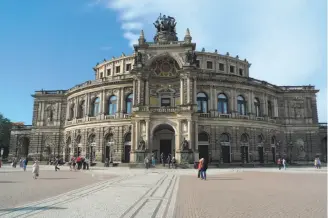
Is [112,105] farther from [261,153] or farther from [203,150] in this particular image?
[261,153]

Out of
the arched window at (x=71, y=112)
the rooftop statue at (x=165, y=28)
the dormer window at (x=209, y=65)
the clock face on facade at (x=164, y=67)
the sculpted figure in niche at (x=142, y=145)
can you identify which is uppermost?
the rooftop statue at (x=165, y=28)

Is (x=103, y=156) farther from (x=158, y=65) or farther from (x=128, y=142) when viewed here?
(x=158, y=65)

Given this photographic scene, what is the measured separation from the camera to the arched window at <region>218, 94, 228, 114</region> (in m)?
47.8

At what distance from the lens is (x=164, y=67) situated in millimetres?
47219

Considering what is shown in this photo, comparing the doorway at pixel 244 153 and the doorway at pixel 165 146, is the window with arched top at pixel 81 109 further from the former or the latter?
the doorway at pixel 244 153

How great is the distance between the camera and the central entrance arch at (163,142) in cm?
4547

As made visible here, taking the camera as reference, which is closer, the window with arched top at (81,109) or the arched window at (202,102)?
the arched window at (202,102)

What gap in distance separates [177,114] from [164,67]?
990cm

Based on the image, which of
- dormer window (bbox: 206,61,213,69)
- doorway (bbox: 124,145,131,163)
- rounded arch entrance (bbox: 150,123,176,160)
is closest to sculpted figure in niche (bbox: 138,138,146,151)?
rounded arch entrance (bbox: 150,123,176,160)

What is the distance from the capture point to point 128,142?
156 feet

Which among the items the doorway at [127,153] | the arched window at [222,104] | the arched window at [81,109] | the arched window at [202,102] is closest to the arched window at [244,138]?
the arched window at [222,104]

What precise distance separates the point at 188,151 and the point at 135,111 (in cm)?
1033

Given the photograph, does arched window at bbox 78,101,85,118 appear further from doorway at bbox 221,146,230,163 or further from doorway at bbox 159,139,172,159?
doorway at bbox 221,146,230,163

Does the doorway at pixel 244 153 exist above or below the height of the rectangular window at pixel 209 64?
below
